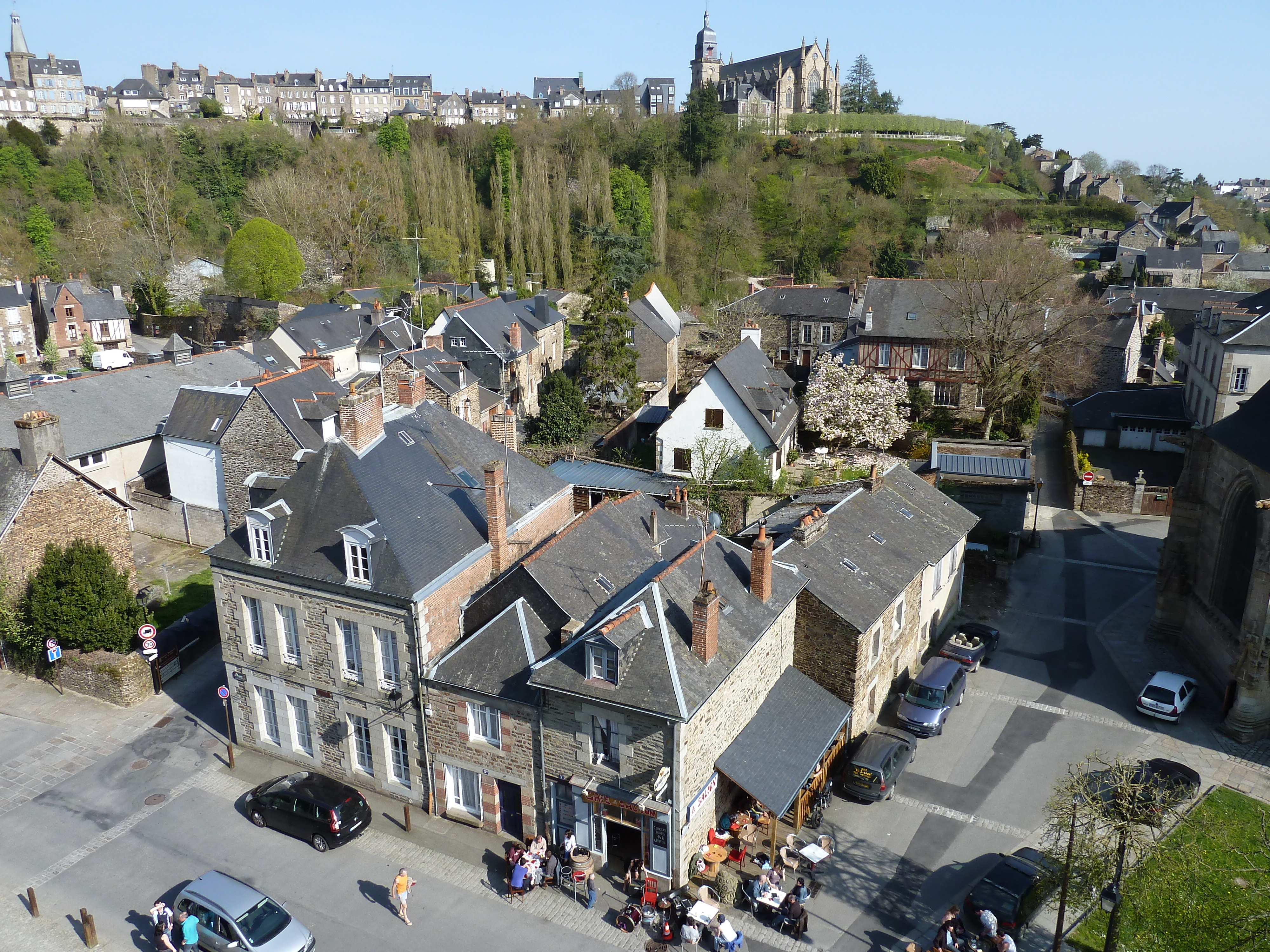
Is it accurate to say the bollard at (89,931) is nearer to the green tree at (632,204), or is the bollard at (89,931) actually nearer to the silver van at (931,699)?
the silver van at (931,699)

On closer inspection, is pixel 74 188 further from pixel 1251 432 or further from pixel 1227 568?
pixel 1227 568

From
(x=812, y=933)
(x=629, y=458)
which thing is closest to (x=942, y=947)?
(x=812, y=933)

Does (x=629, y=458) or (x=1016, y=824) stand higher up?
(x=629, y=458)

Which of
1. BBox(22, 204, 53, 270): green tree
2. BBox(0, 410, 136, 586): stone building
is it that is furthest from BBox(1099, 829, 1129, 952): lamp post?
BBox(22, 204, 53, 270): green tree

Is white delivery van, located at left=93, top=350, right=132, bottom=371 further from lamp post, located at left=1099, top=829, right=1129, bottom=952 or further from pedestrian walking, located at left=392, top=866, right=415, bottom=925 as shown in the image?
lamp post, located at left=1099, top=829, right=1129, bottom=952

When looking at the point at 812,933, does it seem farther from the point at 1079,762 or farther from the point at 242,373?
the point at 242,373

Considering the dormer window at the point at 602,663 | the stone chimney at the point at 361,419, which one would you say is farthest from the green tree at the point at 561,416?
the dormer window at the point at 602,663

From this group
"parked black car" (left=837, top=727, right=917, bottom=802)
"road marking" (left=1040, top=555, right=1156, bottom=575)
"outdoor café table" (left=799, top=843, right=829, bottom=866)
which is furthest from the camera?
"road marking" (left=1040, top=555, right=1156, bottom=575)

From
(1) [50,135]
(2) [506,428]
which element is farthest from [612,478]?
(1) [50,135]
